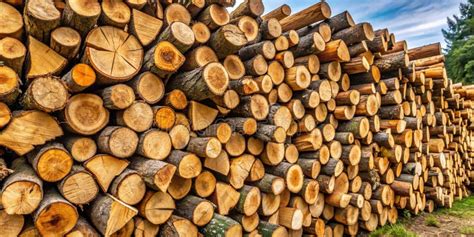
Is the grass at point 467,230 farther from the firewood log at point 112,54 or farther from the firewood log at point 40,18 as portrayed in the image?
the firewood log at point 40,18

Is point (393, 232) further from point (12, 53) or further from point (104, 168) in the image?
point (12, 53)

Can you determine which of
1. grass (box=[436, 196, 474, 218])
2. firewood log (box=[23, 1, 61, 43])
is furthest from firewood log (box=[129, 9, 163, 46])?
grass (box=[436, 196, 474, 218])

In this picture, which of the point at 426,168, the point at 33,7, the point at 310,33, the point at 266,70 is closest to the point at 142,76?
the point at 33,7

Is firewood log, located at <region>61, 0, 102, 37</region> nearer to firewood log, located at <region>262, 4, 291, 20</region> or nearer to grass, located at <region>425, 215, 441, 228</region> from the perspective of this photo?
firewood log, located at <region>262, 4, 291, 20</region>

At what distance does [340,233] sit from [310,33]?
2.26m

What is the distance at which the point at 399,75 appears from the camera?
4.09 metres

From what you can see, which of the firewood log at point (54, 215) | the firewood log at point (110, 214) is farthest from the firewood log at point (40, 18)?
the firewood log at point (110, 214)

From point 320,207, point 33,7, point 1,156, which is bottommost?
point 320,207

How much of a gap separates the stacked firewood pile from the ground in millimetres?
209

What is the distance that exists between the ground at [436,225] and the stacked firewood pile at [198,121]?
209 mm

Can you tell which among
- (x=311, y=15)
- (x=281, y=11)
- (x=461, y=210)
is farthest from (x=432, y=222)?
(x=281, y=11)

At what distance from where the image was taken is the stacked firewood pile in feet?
6.49

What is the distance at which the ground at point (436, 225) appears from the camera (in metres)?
3.91

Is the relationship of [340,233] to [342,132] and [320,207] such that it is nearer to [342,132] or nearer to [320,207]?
[320,207]
